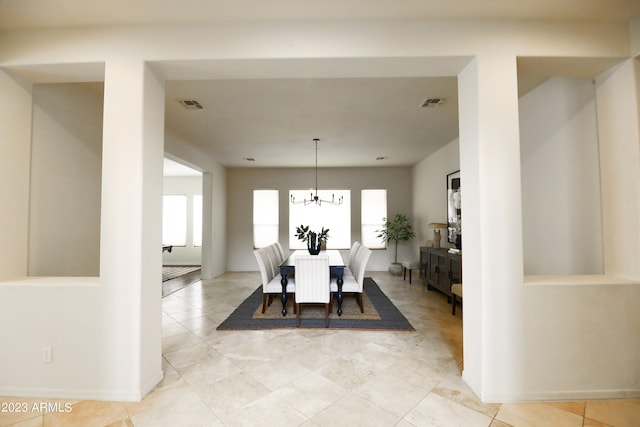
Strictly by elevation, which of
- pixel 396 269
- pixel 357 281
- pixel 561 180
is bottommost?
pixel 396 269

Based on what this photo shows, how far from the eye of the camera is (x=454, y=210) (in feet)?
15.6

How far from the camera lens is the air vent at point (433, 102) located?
3.35 metres

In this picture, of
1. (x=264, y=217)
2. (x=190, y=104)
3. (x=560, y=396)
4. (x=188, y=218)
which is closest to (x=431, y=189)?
(x=264, y=217)

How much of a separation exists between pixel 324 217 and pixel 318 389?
554 cm

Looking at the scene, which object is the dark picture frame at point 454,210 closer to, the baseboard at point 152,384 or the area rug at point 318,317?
the area rug at point 318,317

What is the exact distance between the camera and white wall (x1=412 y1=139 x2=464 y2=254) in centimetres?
513

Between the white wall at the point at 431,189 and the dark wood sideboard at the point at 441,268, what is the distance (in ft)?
1.33

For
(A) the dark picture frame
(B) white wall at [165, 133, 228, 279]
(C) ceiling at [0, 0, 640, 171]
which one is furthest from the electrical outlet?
(A) the dark picture frame

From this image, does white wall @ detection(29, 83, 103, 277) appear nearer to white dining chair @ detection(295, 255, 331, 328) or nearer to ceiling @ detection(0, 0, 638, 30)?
ceiling @ detection(0, 0, 638, 30)

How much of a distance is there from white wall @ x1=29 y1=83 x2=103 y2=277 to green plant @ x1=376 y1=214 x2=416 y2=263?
18.8 ft

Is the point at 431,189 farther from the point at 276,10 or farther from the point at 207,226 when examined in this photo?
the point at 207,226

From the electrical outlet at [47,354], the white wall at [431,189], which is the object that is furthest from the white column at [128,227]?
the white wall at [431,189]

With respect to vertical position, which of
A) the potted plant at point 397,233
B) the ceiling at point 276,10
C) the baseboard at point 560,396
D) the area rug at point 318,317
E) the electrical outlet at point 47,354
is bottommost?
the area rug at point 318,317

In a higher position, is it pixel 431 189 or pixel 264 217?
pixel 431 189
